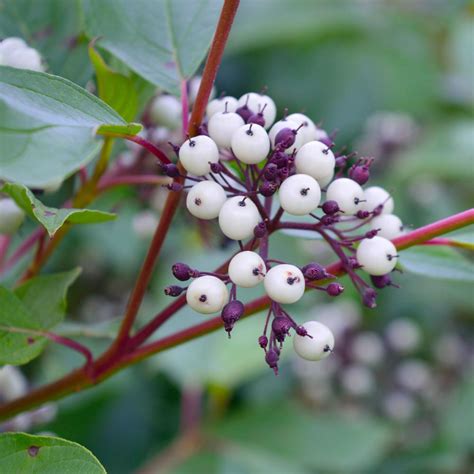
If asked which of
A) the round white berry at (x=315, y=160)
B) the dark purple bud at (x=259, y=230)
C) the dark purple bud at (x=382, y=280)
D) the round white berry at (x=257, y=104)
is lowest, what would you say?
the dark purple bud at (x=382, y=280)

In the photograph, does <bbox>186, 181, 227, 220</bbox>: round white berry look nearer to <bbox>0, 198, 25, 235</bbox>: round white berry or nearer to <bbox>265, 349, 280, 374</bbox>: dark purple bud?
<bbox>265, 349, 280, 374</bbox>: dark purple bud

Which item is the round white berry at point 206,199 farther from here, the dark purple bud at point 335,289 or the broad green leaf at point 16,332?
the broad green leaf at point 16,332

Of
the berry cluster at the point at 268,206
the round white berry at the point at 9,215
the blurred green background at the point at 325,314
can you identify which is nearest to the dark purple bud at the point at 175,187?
the berry cluster at the point at 268,206

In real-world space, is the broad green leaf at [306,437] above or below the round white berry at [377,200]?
below

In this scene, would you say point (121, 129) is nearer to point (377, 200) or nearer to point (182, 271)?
point (182, 271)

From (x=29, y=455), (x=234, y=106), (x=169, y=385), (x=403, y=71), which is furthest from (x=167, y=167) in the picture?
(x=403, y=71)

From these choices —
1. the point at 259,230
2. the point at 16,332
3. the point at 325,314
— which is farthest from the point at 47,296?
the point at 325,314

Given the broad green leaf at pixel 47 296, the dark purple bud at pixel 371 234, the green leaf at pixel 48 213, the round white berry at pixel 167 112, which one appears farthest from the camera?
the round white berry at pixel 167 112
